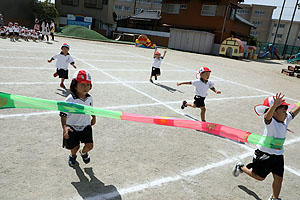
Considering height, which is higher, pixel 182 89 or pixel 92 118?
pixel 92 118

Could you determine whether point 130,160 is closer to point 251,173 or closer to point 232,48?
point 251,173

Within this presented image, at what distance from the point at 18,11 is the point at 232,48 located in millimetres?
36969

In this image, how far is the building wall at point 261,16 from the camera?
225ft

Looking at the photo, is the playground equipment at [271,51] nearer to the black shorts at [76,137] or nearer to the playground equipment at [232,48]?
the playground equipment at [232,48]

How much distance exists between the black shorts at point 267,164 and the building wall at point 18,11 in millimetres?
45450

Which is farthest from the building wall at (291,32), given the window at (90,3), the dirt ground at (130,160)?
the dirt ground at (130,160)

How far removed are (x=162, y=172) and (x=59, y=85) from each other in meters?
5.70

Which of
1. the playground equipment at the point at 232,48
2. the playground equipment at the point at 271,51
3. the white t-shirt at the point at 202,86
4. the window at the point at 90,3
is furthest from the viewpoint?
the window at the point at 90,3

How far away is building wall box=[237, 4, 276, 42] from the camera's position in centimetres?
6856

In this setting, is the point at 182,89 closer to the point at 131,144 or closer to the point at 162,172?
the point at 131,144

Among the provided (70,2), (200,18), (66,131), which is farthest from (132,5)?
(66,131)

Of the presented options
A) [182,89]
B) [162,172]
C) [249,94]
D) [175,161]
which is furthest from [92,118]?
[249,94]

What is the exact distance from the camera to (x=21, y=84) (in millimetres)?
7395

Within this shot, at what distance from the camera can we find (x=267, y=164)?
3.24m
